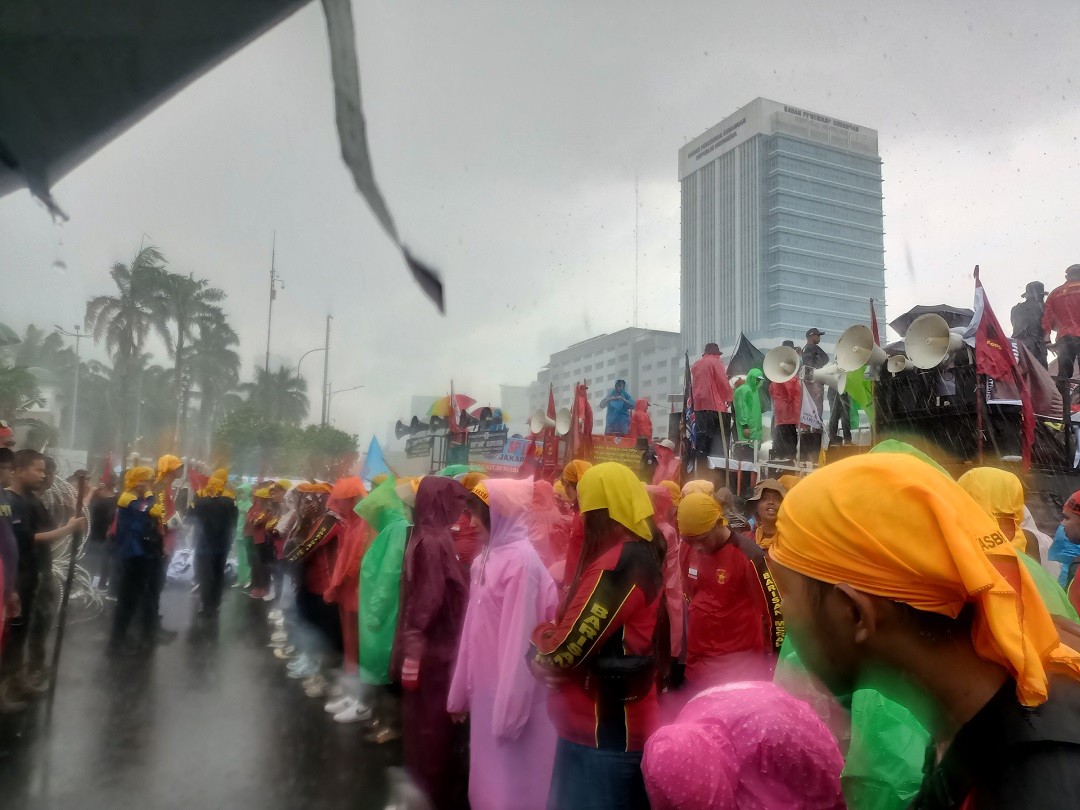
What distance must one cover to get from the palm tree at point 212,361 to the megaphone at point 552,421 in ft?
22.8

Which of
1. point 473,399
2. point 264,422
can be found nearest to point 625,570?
point 264,422

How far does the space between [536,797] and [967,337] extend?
21.3 ft

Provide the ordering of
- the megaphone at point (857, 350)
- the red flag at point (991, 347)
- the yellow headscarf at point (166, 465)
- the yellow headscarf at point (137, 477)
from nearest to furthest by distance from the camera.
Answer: the red flag at point (991, 347)
the yellow headscarf at point (137, 477)
the megaphone at point (857, 350)
the yellow headscarf at point (166, 465)

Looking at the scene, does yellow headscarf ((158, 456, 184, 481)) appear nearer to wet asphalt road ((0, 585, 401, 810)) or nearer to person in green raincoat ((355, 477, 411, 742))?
wet asphalt road ((0, 585, 401, 810))

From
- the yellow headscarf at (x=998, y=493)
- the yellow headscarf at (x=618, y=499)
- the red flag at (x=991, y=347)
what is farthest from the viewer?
the red flag at (x=991, y=347)

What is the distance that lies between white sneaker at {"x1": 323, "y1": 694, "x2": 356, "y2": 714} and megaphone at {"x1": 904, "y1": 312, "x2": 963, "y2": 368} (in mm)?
6752

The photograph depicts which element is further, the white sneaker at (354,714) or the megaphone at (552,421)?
the megaphone at (552,421)

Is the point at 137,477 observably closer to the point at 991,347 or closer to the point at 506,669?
the point at 506,669

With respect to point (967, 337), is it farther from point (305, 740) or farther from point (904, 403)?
point (305, 740)

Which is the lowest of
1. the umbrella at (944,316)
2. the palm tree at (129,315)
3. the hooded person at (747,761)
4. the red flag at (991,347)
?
the hooded person at (747,761)

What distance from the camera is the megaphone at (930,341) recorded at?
7477 millimetres

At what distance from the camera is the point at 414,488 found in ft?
18.8

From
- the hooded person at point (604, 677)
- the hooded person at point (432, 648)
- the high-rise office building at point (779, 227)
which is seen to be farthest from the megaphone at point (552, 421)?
the high-rise office building at point (779, 227)

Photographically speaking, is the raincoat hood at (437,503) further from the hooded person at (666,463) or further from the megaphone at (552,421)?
the megaphone at (552,421)
